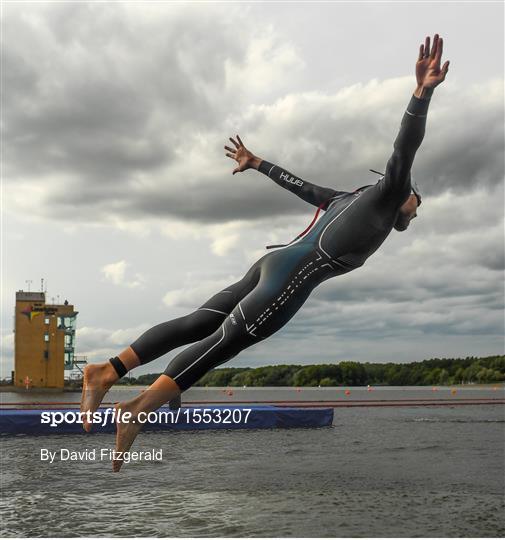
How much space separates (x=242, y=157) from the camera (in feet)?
12.9

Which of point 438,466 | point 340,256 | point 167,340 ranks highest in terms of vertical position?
point 340,256

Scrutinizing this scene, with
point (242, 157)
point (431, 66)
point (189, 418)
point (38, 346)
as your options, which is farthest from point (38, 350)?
point (431, 66)

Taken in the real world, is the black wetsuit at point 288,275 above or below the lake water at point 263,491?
above

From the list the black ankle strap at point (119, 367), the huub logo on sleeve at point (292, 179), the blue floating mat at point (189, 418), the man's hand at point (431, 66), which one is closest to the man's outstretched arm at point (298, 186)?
the huub logo on sleeve at point (292, 179)

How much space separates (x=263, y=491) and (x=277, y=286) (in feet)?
127

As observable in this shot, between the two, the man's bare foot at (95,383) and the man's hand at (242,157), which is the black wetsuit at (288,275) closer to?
the man's bare foot at (95,383)

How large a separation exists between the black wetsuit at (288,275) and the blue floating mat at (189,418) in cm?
3410

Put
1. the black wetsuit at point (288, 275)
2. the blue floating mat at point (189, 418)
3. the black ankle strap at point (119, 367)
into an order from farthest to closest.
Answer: the blue floating mat at point (189, 418) → the black ankle strap at point (119, 367) → the black wetsuit at point (288, 275)

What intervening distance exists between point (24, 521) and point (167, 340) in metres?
33.3

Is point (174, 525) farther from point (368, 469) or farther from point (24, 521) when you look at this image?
point (368, 469)

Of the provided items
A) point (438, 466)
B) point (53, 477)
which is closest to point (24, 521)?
point (53, 477)

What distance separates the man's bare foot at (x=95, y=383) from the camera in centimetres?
325

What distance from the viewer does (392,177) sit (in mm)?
3193

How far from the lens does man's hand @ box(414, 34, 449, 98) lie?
9.48ft
